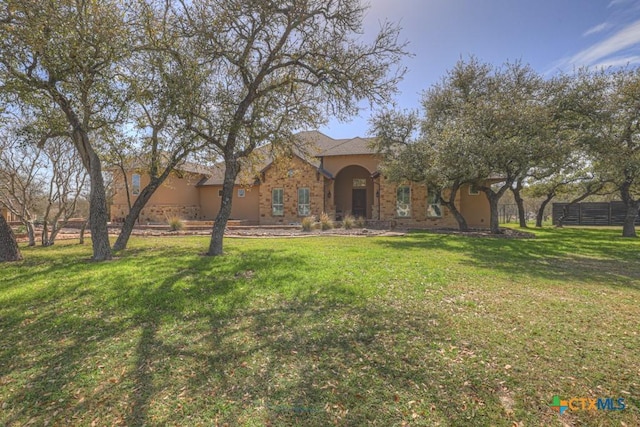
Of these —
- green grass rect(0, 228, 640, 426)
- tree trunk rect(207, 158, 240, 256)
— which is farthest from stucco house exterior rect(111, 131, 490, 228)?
green grass rect(0, 228, 640, 426)

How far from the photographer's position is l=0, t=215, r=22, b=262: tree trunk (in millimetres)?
8945

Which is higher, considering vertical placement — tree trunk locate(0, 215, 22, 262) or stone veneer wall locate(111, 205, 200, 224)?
stone veneer wall locate(111, 205, 200, 224)

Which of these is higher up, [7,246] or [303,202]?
[303,202]

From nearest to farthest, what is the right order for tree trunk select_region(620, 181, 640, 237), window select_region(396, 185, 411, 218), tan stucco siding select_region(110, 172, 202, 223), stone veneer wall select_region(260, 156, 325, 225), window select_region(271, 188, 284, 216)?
tree trunk select_region(620, 181, 640, 237)
window select_region(396, 185, 411, 218)
stone veneer wall select_region(260, 156, 325, 225)
window select_region(271, 188, 284, 216)
tan stucco siding select_region(110, 172, 202, 223)

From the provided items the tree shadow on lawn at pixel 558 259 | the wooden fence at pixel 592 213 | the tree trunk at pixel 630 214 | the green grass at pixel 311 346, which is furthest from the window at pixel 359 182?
the wooden fence at pixel 592 213

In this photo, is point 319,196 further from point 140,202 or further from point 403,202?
point 140,202

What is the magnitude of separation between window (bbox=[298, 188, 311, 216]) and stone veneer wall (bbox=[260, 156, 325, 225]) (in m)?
0.21

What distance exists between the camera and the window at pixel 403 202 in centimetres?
2134

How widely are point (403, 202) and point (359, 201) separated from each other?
4.41 meters

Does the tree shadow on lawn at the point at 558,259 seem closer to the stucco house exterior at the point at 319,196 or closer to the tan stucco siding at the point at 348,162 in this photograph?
the stucco house exterior at the point at 319,196

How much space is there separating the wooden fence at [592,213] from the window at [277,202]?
2436 cm

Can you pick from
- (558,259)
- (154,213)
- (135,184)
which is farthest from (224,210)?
(135,184)

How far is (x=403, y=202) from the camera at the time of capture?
70.3ft

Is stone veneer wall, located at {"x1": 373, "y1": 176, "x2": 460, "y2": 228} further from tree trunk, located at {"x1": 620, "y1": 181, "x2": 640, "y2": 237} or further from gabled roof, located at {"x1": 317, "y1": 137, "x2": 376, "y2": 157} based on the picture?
tree trunk, located at {"x1": 620, "y1": 181, "x2": 640, "y2": 237}
